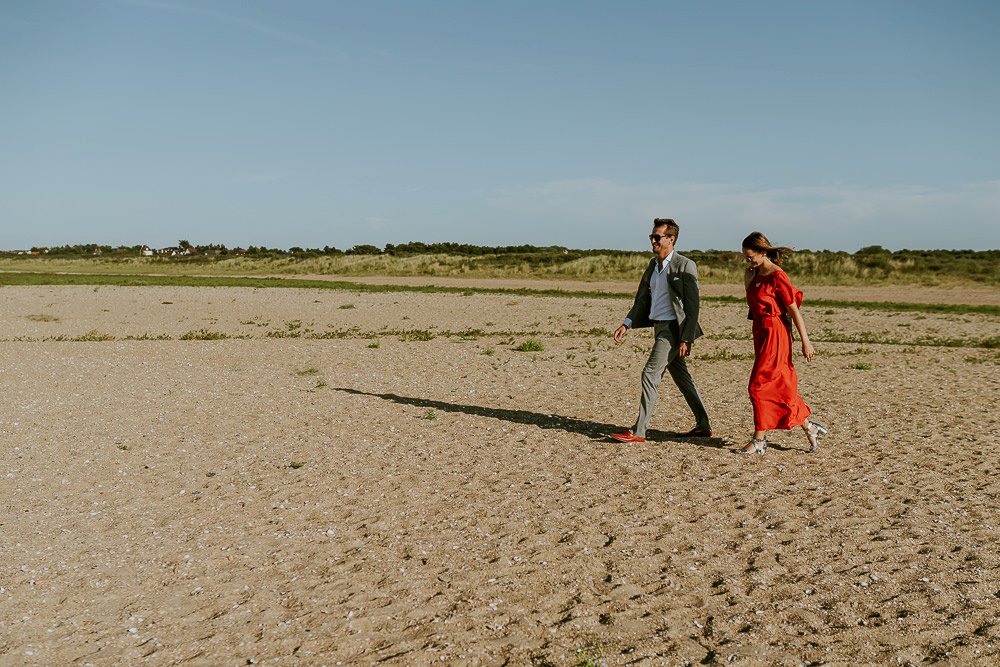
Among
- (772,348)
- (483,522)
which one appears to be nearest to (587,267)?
(772,348)

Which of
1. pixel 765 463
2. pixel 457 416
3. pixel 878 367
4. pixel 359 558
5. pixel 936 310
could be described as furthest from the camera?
pixel 936 310

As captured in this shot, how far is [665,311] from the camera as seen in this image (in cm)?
897

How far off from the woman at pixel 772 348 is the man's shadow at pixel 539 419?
93 centimetres

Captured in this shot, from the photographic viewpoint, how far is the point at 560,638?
470 cm

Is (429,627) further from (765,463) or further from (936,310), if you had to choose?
(936,310)

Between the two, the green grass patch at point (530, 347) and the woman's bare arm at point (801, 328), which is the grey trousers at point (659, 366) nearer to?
the woman's bare arm at point (801, 328)

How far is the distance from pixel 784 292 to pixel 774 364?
0.70 m

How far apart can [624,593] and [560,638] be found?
2.28 ft

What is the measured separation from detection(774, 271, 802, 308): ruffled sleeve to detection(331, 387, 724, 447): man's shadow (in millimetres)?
1739

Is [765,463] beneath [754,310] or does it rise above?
beneath

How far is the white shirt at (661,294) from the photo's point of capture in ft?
29.3

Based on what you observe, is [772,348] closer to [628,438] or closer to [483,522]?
[628,438]

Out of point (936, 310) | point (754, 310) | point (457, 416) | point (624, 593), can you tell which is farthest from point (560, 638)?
point (936, 310)

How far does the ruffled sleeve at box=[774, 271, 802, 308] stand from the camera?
A: 844cm
